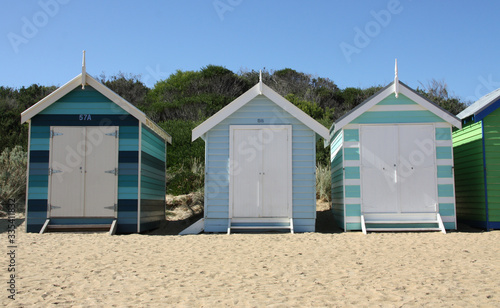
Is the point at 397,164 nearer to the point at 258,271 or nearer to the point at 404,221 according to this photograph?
the point at 404,221

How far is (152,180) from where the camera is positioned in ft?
39.4

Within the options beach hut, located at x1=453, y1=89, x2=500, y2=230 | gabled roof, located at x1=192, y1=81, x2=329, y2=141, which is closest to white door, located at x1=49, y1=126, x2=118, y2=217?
gabled roof, located at x1=192, y1=81, x2=329, y2=141

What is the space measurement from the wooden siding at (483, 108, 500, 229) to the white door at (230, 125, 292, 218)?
4230mm

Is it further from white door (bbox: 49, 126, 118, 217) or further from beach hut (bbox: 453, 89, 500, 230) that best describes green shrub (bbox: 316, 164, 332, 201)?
white door (bbox: 49, 126, 118, 217)

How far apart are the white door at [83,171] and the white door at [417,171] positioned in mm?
6121

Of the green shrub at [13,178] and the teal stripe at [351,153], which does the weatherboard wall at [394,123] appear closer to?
the teal stripe at [351,153]

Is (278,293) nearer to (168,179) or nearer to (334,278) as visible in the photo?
(334,278)

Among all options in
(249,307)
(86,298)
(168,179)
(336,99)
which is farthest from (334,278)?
(336,99)

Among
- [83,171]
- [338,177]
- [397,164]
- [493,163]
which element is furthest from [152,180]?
[493,163]

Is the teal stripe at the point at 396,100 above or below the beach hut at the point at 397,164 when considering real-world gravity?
above

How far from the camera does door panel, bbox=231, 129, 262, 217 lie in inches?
422

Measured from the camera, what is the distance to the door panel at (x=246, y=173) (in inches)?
422

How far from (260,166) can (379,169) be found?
2530 millimetres

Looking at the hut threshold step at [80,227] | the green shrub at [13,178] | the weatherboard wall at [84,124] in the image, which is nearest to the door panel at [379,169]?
the weatherboard wall at [84,124]
